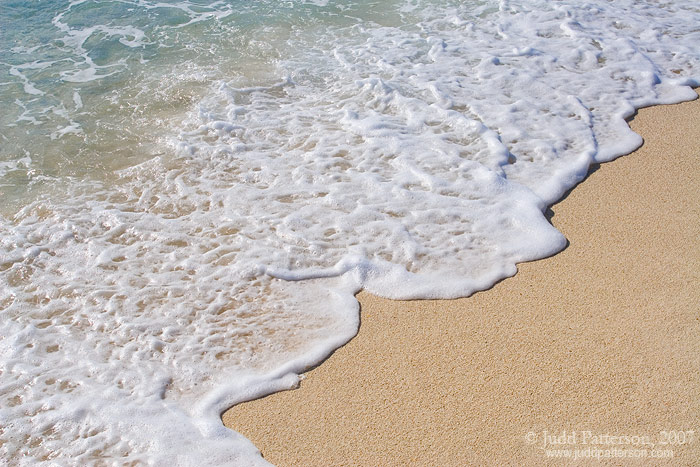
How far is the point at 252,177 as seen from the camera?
4.60 meters

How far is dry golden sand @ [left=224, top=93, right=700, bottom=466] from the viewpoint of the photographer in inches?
107

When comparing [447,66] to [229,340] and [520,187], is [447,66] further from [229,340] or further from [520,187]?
[229,340]

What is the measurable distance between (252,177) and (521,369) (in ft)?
7.98

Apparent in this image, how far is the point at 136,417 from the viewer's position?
113 inches

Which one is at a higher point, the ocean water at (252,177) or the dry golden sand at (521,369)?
the ocean water at (252,177)

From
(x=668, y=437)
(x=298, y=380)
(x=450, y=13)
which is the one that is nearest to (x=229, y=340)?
(x=298, y=380)

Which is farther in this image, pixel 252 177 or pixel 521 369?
pixel 252 177

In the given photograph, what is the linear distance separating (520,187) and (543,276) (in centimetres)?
93

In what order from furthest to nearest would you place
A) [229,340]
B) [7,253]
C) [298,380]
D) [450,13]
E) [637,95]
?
1. [450,13]
2. [637,95]
3. [7,253]
4. [229,340]
5. [298,380]

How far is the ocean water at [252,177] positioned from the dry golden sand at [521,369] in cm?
15

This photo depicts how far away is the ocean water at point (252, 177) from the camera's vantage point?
122 inches

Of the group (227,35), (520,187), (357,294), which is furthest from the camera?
(227,35)

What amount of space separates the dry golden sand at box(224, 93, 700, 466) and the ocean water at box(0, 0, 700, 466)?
151 millimetres

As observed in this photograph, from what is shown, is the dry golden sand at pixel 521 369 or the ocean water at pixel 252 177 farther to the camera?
the ocean water at pixel 252 177
